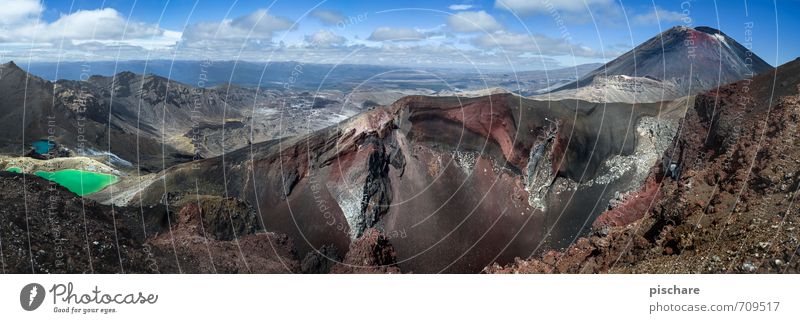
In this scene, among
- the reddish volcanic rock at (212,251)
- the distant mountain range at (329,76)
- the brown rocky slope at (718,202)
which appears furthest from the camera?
the distant mountain range at (329,76)

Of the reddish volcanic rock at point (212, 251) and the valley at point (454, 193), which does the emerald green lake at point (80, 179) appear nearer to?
the valley at point (454, 193)

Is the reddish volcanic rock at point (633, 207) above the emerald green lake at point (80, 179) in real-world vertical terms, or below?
above

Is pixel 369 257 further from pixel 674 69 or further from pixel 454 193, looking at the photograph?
pixel 674 69

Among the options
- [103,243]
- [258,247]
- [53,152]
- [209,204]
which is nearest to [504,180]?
[258,247]

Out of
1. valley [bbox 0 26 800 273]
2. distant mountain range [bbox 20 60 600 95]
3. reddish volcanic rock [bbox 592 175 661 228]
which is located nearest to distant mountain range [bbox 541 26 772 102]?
distant mountain range [bbox 20 60 600 95]

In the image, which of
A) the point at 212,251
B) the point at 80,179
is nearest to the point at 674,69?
the point at 212,251

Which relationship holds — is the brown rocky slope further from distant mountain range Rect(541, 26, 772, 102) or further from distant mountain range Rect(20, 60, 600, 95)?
distant mountain range Rect(541, 26, 772, 102)

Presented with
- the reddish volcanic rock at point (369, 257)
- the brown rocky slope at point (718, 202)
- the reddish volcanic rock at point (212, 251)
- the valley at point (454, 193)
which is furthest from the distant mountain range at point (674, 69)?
the reddish volcanic rock at point (212, 251)

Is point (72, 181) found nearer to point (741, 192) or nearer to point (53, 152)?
point (53, 152)
